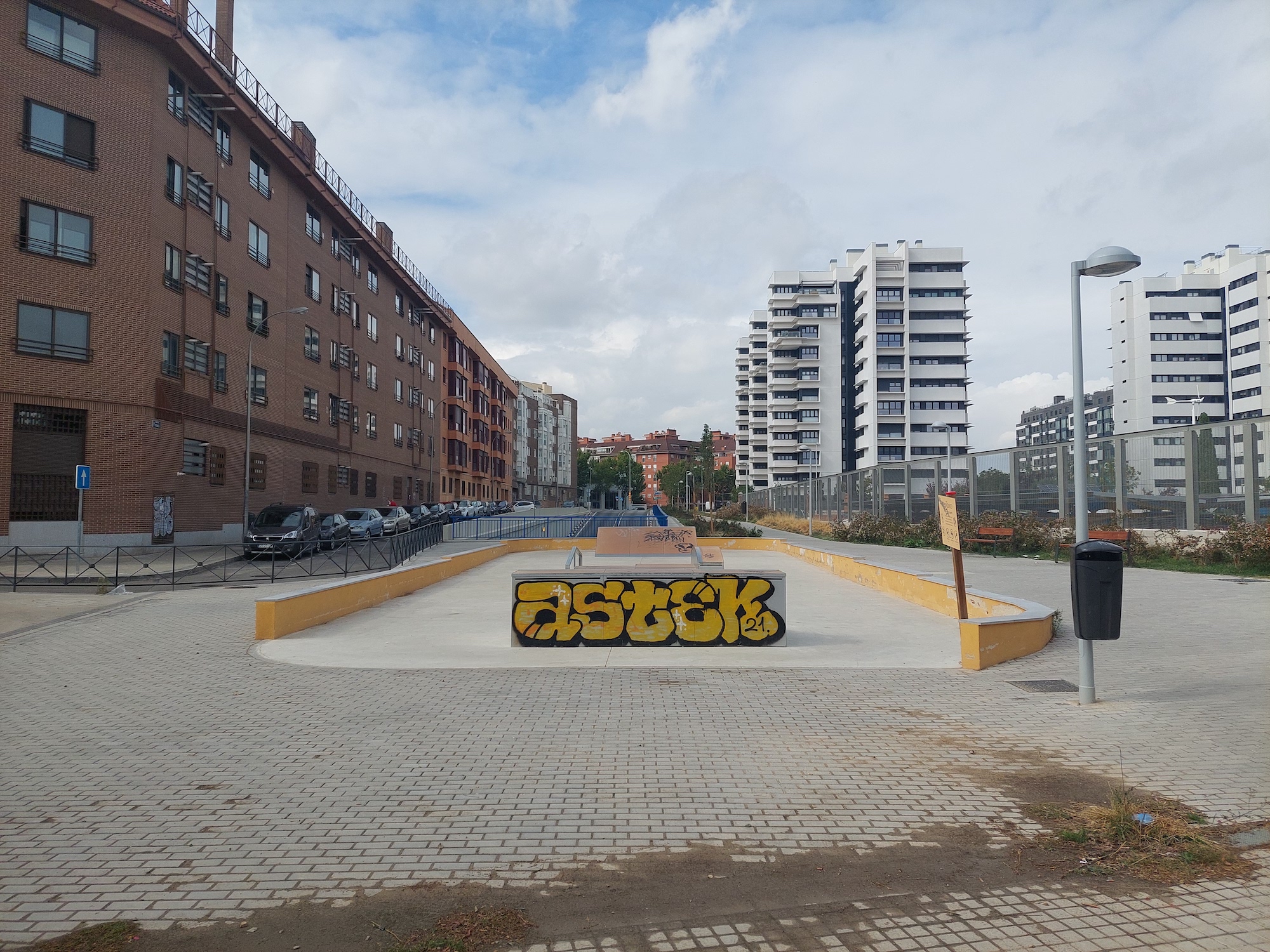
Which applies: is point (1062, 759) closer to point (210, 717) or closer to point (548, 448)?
point (210, 717)

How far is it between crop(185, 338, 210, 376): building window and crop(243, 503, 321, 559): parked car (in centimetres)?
671

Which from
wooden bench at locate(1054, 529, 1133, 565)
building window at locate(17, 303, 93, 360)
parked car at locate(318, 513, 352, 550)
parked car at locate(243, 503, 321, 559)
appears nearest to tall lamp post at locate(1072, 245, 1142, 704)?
wooden bench at locate(1054, 529, 1133, 565)

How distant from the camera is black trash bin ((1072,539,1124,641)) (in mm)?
6914

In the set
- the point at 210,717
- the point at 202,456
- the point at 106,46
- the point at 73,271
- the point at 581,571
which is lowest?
the point at 210,717

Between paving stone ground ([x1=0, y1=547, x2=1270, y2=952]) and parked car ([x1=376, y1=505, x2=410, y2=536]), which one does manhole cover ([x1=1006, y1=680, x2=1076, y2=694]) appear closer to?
paving stone ground ([x1=0, y1=547, x2=1270, y2=952])

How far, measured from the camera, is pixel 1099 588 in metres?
6.96

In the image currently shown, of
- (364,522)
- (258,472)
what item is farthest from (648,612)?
(258,472)

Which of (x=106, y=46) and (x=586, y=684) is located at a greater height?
(x=106, y=46)

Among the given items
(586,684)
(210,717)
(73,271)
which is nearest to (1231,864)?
(586,684)

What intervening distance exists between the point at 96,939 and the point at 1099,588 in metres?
7.07

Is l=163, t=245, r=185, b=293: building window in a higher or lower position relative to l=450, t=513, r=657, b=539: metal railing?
higher

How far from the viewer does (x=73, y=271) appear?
26.7 m

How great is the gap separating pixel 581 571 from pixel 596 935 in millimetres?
7610

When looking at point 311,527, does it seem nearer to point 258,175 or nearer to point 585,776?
point 258,175
